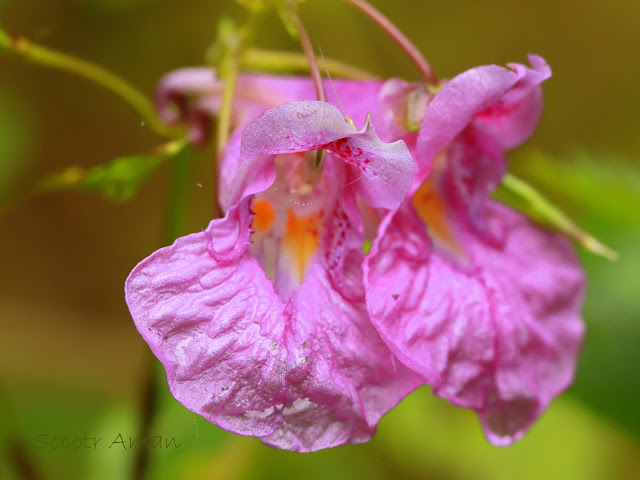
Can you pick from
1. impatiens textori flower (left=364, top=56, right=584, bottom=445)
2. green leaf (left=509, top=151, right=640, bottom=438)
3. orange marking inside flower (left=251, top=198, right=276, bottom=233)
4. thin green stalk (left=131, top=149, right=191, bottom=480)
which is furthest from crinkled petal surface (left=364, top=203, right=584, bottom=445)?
green leaf (left=509, top=151, right=640, bottom=438)

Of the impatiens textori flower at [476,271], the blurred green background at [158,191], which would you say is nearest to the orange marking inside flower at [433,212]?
the impatiens textori flower at [476,271]

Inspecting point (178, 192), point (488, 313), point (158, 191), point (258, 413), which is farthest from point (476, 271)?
point (158, 191)

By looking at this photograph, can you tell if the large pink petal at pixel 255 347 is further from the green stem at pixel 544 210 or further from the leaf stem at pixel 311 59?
the green stem at pixel 544 210

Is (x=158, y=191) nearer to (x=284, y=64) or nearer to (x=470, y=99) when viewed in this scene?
(x=284, y=64)

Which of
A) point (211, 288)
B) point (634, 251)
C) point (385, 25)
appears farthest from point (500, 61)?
point (211, 288)

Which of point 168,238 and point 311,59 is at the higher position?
point 311,59

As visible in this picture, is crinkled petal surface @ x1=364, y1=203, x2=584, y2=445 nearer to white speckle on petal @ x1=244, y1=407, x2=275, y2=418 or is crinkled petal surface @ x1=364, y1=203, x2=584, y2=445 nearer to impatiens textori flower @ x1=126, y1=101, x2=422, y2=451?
impatiens textori flower @ x1=126, y1=101, x2=422, y2=451

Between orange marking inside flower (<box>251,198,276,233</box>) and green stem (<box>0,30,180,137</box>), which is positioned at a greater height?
green stem (<box>0,30,180,137</box>)
